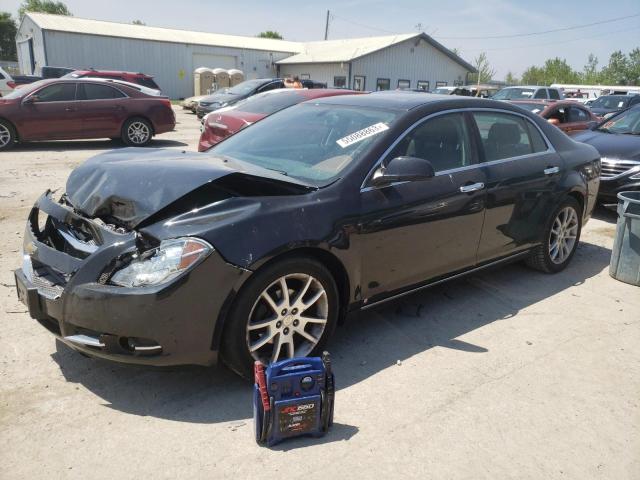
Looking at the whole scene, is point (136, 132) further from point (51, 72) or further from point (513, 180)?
point (51, 72)

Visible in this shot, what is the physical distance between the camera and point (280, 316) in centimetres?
312

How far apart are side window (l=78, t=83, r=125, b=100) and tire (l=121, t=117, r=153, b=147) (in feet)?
2.13

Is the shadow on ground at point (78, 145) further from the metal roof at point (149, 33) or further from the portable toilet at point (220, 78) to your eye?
the metal roof at point (149, 33)

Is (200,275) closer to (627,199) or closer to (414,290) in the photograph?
(414,290)

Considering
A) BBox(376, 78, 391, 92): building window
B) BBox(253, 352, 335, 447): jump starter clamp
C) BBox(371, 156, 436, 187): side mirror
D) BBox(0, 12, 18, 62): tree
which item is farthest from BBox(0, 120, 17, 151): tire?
BBox(0, 12, 18, 62): tree

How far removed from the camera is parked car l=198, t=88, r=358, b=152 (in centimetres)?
891

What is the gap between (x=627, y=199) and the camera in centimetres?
511

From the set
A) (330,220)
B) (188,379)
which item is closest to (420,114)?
(330,220)

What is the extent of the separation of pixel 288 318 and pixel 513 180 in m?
2.37

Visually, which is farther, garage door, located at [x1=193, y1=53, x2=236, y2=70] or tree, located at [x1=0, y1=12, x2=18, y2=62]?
tree, located at [x1=0, y1=12, x2=18, y2=62]

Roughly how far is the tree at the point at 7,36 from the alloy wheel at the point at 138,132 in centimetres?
6430

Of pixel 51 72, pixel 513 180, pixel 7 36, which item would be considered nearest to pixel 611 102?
pixel 513 180

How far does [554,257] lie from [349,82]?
3200 cm

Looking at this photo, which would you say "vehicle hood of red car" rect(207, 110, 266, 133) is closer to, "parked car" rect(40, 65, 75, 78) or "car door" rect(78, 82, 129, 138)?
"car door" rect(78, 82, 129, 138)
